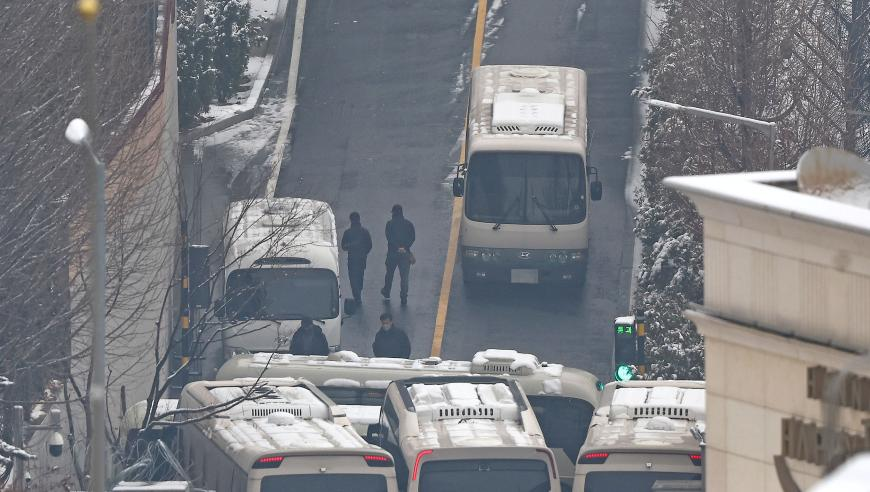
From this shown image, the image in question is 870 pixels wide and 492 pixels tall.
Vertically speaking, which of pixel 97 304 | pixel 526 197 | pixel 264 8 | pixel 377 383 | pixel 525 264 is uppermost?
pixel 264 8

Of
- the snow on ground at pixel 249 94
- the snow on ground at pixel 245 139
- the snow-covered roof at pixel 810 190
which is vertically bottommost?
the snow on ground at pixel 245 139

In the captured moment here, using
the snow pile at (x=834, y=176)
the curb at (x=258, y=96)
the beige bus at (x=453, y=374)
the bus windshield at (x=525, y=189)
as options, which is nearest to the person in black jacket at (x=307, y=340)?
the beige bus at (x=453, y=374)

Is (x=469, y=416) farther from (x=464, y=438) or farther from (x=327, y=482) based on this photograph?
(x=327, y=482)

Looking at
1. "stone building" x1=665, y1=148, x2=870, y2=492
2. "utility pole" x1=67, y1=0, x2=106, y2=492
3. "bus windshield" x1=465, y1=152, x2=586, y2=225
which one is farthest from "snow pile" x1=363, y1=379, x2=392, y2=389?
"stone building" x1=665, y1=148, x2=870, y2=492

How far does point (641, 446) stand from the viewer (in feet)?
67.1

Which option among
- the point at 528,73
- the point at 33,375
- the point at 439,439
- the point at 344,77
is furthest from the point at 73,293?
the point at 344,77

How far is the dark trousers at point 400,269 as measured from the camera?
1384 inches

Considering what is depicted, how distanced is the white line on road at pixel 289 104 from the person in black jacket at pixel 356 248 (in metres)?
5.36

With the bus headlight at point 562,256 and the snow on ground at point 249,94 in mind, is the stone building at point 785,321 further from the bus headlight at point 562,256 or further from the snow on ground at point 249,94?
the snow on ground at point 249,94

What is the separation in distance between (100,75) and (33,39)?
2509 millimetres

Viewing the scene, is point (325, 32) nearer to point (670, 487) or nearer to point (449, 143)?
point (449, 143)

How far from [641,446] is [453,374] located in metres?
4.55

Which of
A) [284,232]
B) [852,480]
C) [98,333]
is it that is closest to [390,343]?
[284,232]

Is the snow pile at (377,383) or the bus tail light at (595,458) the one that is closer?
the bus tail light at (595,458)
